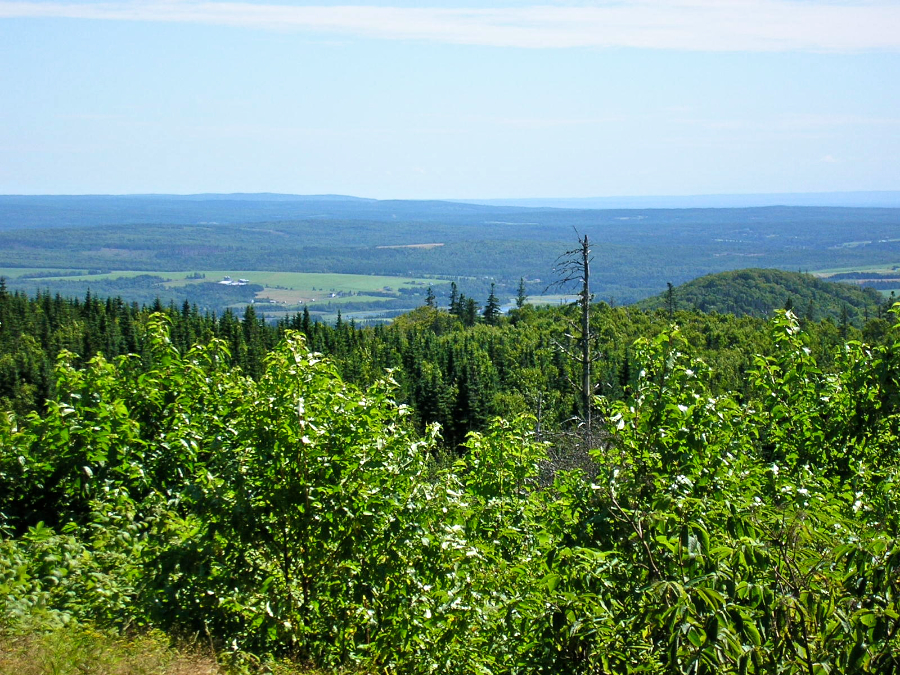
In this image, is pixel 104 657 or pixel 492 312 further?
pixel 492 312

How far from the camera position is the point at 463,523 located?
862cm

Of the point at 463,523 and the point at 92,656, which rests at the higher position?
the point at 463,523

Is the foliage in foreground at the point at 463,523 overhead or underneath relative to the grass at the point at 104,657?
overhead

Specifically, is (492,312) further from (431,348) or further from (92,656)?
(92,656)

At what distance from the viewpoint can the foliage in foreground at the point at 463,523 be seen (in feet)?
17.5

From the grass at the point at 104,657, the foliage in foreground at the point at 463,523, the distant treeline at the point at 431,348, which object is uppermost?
the foliage in foreground at the point at 463,523

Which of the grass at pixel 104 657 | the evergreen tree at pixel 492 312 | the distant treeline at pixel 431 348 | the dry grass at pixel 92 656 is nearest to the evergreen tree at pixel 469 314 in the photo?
the evergreen tree at pixel 492 312

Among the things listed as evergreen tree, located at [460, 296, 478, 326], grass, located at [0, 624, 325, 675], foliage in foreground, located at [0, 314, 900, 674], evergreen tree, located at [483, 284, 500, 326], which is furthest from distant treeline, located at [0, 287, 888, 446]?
grass, located at [0, 624, 325, 675]

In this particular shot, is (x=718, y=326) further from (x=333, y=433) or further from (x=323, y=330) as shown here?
(x=333, y=433)

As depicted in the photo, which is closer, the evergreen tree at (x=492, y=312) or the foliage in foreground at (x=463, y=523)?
the foliage in foreground at (x=463, y=523)

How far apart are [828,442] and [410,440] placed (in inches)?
190

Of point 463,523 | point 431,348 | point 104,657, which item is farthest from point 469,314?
point 104,657

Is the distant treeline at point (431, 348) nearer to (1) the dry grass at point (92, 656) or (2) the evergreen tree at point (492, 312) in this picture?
(2) the evergreen tree at point (492, 312)

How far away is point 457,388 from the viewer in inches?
3164
